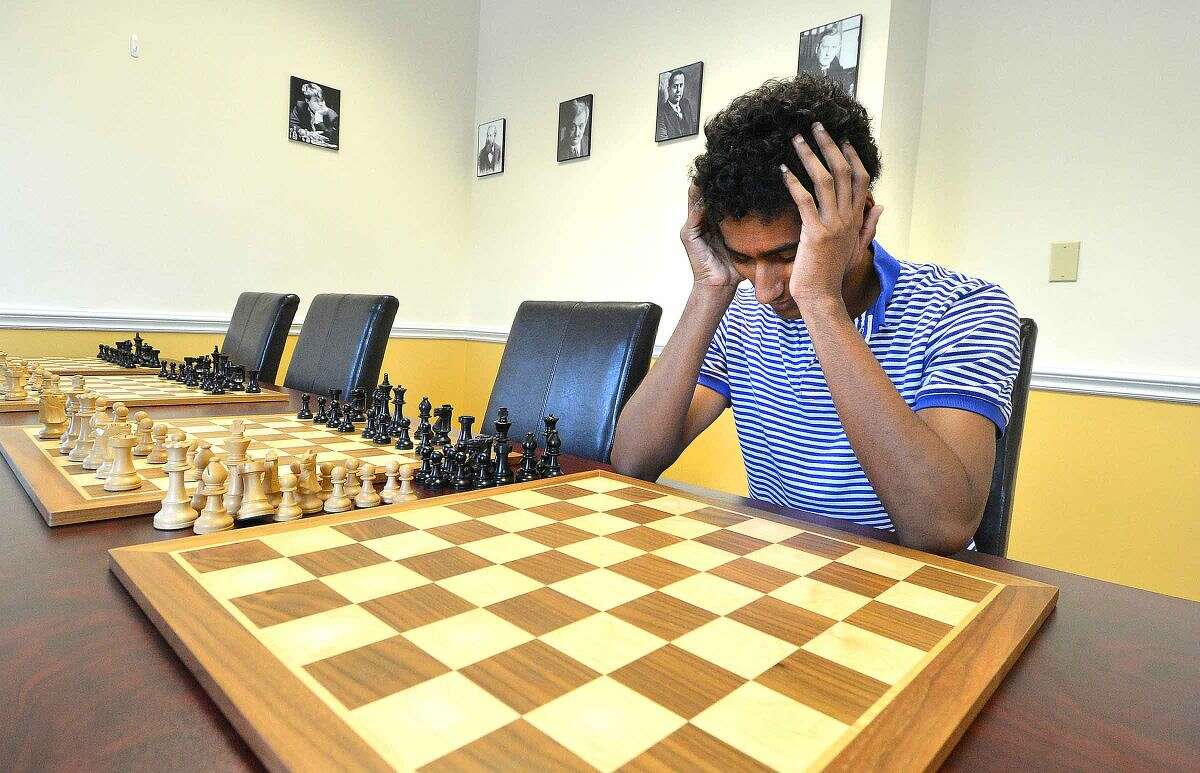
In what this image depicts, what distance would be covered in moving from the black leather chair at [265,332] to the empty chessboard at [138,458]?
1.11 meters

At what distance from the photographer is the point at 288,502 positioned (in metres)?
0.89

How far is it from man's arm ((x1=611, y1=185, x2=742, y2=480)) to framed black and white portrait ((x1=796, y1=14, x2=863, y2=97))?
1679mm

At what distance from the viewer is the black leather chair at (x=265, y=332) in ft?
8.70

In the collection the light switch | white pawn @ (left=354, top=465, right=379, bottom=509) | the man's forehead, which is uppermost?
the light switch

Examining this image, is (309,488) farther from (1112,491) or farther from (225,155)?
(225,155)

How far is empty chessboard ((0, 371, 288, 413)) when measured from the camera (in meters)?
1.62

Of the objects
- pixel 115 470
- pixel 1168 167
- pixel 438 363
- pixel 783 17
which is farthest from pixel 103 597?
pixel 438 363

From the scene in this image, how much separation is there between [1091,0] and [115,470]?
3.04 metres

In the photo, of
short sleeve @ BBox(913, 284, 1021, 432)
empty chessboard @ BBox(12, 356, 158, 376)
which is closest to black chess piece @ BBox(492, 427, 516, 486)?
short sleeve @ BBox(913, 284, 1021, 432)

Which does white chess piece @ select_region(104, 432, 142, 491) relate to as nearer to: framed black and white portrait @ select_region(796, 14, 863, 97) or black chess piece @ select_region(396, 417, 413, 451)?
black chess piece @ select_region(396, 417, 413, 451)

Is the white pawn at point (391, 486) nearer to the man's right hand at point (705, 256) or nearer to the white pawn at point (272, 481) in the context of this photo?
the white pawn at point (272, 481)

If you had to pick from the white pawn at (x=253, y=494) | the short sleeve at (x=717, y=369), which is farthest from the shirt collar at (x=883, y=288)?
the white pawn at (x=253, y=494)

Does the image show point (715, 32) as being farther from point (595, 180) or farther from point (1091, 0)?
point (1091, 0)

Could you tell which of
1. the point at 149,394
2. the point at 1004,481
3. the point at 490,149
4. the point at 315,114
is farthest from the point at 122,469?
the point at 490,149
